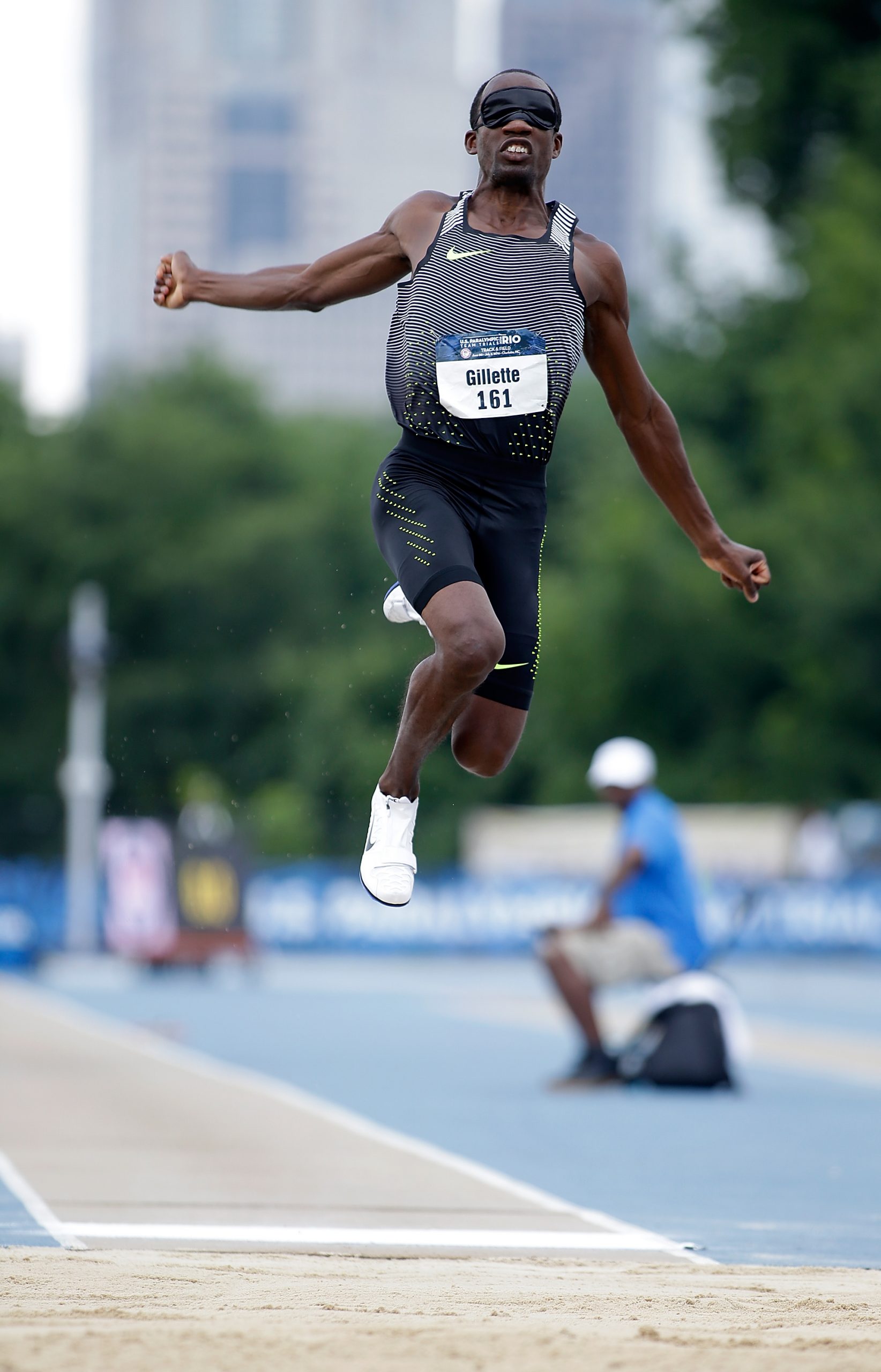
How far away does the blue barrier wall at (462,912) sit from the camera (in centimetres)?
2795

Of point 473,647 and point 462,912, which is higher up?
point 462,912

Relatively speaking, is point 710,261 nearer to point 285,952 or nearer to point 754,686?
point 754,686

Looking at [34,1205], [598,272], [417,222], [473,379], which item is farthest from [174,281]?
[34,1205]

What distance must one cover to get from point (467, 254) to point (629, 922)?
6.67 meters

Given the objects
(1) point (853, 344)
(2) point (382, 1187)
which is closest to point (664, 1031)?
(2) point (382, 1187)

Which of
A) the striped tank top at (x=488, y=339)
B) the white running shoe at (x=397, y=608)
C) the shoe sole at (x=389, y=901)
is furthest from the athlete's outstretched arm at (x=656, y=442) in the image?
the shoe sole at (x=389, y=901)

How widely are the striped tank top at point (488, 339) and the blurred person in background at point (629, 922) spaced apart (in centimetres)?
586

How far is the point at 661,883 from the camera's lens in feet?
38.8

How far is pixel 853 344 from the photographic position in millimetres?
36312

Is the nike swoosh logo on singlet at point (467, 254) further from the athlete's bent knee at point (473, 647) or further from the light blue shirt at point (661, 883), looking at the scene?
the light blue shirt at point (661, 883)

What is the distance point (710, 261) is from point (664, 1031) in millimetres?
37855

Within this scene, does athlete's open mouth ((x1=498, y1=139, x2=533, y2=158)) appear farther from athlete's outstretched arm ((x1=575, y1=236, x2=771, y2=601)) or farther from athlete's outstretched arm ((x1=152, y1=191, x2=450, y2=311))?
athlete's outstretched arm ((x1=575, y1=236, x2=771, y2=601))

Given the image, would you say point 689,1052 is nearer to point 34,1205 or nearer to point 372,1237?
point 34,1205

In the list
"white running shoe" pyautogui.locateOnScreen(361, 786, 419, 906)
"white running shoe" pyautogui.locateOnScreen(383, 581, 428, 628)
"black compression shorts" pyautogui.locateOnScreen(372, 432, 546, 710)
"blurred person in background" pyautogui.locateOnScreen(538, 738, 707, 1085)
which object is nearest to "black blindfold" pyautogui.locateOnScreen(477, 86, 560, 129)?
"black compression shorts" pyautogui.locateOnScreen(372, 432, 546, 710)
